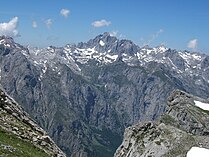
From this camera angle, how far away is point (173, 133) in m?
93.8

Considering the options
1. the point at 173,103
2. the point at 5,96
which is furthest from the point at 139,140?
the point at 5,96

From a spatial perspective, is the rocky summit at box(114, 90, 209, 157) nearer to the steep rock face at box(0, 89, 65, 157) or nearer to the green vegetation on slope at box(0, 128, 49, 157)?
the steep rock face at box(0, 89, 65, 157)

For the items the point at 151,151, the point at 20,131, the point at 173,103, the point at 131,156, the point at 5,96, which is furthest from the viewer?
the point at 173,103

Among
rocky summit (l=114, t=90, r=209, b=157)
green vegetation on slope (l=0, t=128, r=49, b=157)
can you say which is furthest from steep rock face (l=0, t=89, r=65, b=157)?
rocky summit (l=114, t=90, r=209, b=157)

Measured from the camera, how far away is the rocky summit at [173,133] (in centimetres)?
8812

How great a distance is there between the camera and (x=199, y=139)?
89.7 m

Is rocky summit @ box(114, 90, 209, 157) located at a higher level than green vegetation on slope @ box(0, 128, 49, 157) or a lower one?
higher

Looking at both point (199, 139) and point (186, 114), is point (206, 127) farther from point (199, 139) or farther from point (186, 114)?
point (199, 139)

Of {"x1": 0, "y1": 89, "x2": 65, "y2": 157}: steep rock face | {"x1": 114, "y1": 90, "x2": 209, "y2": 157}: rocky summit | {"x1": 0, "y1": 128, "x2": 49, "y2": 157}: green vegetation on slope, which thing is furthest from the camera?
{"x1": 114, "y1": 90, "x2": 209, "y2": 157}: rocky summit

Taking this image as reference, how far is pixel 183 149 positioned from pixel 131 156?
16964 mm

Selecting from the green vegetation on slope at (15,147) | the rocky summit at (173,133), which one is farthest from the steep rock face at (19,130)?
the rocky summit at (173,133)

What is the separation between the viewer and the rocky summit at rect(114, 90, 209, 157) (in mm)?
88125

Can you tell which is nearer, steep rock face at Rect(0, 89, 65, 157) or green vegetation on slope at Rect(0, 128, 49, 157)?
green vegetation on slope at Rect(0, 128, 49, 157)

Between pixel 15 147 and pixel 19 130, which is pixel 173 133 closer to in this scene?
pixel 19 130
